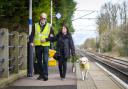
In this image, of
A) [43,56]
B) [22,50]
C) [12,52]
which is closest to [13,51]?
[12,52]

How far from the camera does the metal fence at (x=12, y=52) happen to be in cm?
1515

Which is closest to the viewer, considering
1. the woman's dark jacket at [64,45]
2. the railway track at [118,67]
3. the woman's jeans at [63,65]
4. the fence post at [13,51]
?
the woman's dark jacket at [64,45]

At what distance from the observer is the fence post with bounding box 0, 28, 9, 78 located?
15.1 meters

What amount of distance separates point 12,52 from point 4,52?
2055 millimetres

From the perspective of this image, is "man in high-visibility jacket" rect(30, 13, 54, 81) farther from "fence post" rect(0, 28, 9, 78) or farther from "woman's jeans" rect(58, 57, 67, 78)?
"fence post" rect(0, 28, 9, 78)

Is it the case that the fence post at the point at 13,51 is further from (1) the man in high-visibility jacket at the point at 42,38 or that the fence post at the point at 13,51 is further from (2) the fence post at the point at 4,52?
(2) the fence post at the point at 4,52

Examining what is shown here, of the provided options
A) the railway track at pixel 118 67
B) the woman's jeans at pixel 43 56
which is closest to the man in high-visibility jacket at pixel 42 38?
the woman's jeans at pixel 43 56

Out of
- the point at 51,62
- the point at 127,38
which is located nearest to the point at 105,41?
the point at 127,38

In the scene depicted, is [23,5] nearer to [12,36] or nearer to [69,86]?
[12,36]

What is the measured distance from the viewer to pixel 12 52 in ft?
56.5

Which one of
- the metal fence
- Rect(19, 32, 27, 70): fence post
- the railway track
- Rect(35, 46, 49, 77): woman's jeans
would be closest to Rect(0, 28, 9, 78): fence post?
the metal fence

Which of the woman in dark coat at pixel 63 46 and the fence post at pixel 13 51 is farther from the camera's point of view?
the fence post at pixel 13 51

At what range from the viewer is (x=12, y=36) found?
56.3 feet

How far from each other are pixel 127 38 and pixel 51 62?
165ft
